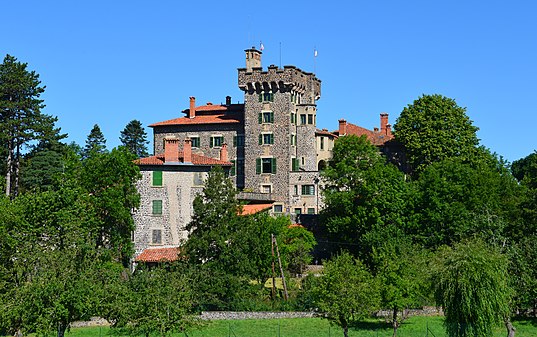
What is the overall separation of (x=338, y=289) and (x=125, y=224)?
21.1 meters

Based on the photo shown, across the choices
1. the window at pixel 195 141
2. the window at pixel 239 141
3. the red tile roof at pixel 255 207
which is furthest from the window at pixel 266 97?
the red tile roof at pixel 255 207

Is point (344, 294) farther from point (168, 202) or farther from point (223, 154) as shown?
point (223, 154)

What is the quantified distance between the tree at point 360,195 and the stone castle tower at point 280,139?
4512 millimetres

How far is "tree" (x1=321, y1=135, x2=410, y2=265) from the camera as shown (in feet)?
201

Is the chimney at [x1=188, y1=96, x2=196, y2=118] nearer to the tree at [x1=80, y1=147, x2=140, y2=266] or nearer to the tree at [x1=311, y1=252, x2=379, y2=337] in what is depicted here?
the tree at [x1=80, y1=147, x2=140, y2=266]

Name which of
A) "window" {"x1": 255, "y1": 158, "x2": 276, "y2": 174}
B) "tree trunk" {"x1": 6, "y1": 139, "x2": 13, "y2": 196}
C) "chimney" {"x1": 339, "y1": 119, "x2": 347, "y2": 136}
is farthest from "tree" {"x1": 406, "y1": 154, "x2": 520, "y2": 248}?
"tree trunk" {"x1": 6, "y1": 139, "x2": 13, "y2": 196}

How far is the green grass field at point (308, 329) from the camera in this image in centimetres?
4522

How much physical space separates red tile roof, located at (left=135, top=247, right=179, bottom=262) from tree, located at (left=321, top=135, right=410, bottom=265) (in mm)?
12064

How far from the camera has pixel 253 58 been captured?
3027 inches

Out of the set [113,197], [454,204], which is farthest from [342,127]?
[113,197]

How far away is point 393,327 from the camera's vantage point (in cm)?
4691

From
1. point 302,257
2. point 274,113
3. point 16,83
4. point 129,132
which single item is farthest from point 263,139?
point 129,132

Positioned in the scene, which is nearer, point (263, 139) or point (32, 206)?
point (32, 206)

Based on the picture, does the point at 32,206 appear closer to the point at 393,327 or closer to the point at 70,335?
the point at 70,335
